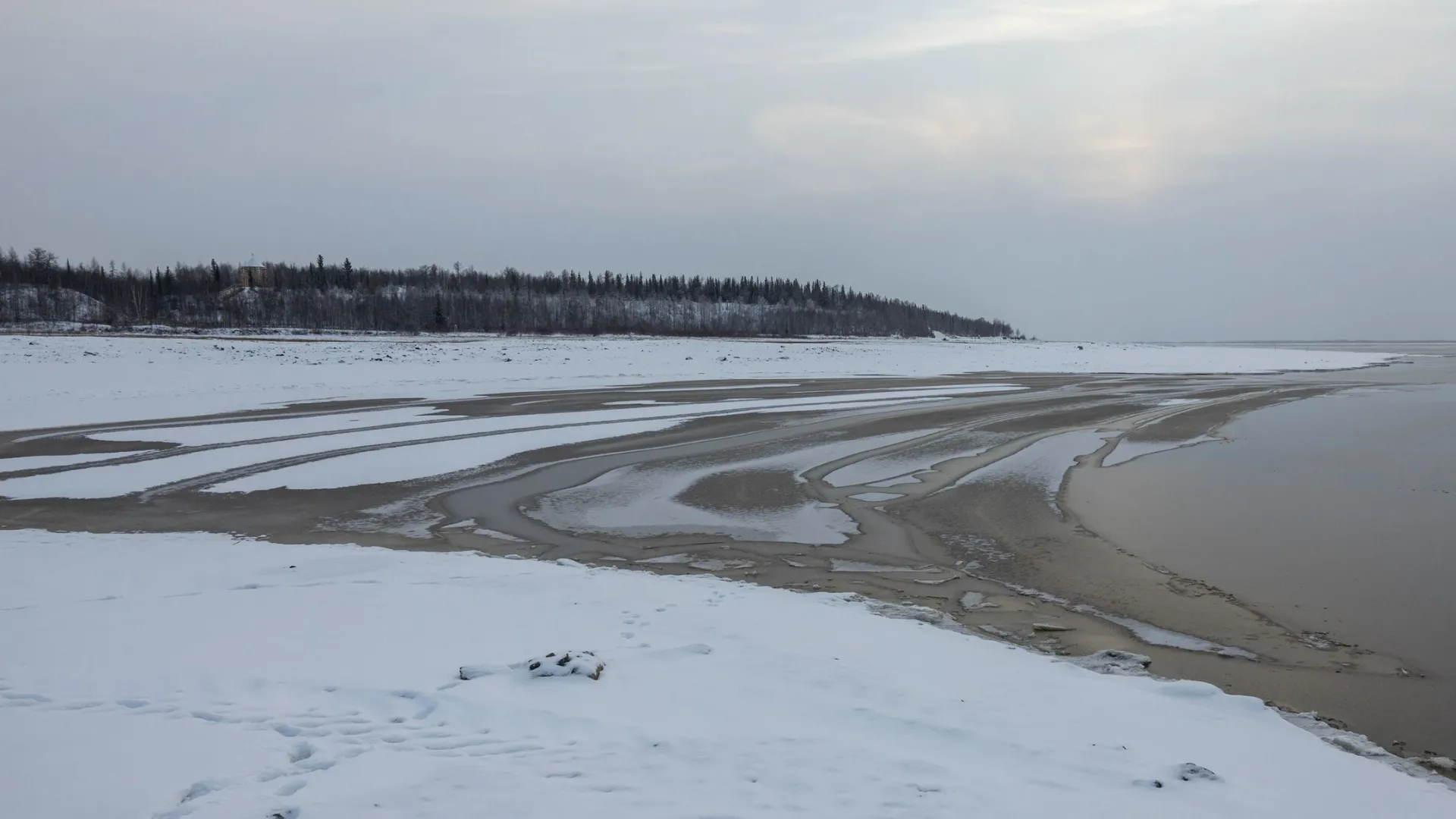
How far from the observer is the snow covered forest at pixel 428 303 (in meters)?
78.6

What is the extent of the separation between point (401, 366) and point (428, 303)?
66.3 metres

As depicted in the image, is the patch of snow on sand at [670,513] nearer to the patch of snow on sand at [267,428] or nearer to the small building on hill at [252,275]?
the patch of snow on sand at [267,428]

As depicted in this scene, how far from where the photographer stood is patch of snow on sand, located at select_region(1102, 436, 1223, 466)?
49.0 feet

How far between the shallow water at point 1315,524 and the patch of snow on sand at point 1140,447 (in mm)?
341

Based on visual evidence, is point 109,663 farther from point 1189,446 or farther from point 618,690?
point 1189,446

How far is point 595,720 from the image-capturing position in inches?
177

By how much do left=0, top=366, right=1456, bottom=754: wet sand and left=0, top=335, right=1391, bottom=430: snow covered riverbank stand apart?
22.9 ft

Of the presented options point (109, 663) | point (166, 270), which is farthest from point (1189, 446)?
point (166, 270)

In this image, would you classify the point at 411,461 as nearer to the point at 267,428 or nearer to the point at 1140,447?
the point at 267,428

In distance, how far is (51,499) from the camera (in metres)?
11.5

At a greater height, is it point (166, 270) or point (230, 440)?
point (166, 270)

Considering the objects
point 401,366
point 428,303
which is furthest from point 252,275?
point 401,366

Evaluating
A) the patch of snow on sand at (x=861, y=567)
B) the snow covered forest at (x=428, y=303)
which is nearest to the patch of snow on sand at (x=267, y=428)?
the patch of snow on sand at (x=861, y=567)

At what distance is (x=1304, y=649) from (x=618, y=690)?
522cm
